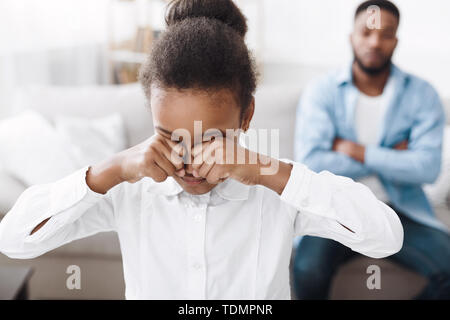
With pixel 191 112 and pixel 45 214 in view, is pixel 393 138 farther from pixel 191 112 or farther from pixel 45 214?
pixel 45 214

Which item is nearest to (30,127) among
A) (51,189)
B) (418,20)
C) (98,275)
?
(98,275)

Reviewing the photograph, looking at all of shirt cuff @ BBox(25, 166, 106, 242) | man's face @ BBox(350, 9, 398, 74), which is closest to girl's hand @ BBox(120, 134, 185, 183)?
shirt cuff @ BBox(25, 166, 106, 242)

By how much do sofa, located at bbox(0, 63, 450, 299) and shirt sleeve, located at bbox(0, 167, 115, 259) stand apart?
52cm

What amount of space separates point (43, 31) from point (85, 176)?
211 cm

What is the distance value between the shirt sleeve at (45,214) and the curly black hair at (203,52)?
0.63 feet

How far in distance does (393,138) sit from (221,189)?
844 mm

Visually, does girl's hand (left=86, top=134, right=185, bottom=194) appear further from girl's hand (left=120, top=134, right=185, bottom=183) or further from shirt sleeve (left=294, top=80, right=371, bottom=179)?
shirt sleeve (left=294, top=80, right=371, bottom=179)

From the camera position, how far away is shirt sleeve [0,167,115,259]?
27.2 inches

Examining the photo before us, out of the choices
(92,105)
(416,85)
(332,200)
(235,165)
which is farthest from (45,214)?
(416,85)

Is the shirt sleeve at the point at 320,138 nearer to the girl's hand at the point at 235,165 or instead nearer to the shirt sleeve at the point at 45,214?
the girl's hand at the point at 235,165

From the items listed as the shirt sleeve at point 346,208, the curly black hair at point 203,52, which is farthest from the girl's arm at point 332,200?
the curly black hair at point 203,52

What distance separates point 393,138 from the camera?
1411 millimetres

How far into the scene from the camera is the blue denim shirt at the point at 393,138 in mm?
1340

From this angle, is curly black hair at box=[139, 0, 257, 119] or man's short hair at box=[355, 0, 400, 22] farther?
man's short hair at box=[355, 0, 400, 22]
